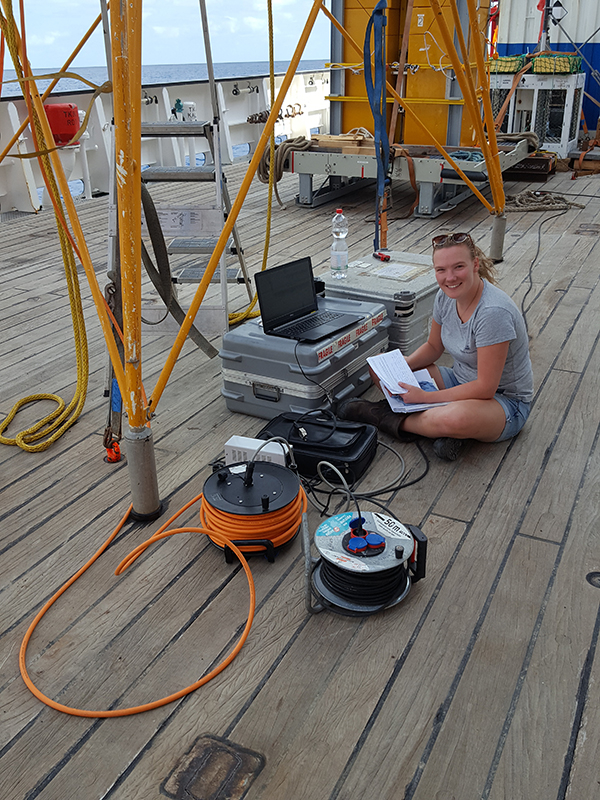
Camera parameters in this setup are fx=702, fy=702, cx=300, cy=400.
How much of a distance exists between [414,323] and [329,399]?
868 mm

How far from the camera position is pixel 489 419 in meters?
2.67

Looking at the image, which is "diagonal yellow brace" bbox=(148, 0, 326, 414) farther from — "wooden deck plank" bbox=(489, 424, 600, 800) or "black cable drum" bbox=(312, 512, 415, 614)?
"wooden deck plank" bbox=(489, 424, 600, 800)

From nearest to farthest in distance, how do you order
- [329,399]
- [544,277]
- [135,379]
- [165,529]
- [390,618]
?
[390,618] < [135,379] < [165,529] < [329,399] < [544,277]

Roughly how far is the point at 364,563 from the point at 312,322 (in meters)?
1.44

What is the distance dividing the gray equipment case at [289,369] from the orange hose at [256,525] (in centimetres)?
74

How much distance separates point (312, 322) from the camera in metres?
3.10

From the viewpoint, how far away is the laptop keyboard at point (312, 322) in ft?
9.82

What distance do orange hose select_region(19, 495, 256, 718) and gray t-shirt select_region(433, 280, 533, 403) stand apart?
1.17 m

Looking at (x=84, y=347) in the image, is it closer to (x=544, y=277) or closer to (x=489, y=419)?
(x=489, y=419)

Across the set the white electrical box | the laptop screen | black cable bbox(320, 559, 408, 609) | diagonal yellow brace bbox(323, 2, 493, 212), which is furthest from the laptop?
diagonal yellow brace bbox(323, 2, 493, 212)

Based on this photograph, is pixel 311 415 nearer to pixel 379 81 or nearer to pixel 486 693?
pixel 486 693

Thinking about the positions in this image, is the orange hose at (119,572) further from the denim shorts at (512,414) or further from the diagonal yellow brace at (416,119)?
the diagonal yellow brace at (416,119)

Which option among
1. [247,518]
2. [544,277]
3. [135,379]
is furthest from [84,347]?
[544,277]

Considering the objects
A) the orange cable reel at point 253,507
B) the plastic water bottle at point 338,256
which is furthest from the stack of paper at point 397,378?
the plastic water bottle at point 338,256
